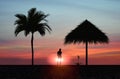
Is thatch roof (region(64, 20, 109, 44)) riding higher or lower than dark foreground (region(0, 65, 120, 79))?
higher

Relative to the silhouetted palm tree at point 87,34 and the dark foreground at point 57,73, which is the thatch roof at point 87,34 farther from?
the dark foreground at point 57,73

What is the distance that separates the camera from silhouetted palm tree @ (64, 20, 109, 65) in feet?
135

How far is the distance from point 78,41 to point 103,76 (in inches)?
235

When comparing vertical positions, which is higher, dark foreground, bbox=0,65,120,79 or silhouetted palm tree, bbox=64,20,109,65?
silhouetted palm tree, bbox=64,20,109,65

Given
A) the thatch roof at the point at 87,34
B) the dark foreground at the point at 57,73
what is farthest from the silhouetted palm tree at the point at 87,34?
the dark foreground at the point at 57,73

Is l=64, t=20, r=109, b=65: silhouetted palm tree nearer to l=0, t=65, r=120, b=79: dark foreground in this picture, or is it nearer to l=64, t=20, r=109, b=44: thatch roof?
l=64, t=20, r=109, b=44: thatch roof

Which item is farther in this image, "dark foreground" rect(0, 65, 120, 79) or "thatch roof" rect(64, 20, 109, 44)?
"thatch roof" rect(64, 20, 109, 44)

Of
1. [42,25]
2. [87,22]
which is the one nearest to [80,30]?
[87,22]

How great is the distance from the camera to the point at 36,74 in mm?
36250

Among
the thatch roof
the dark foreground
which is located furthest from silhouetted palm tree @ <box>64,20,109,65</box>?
the dark foreground

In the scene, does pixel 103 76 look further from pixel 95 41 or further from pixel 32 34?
pixel 32 34

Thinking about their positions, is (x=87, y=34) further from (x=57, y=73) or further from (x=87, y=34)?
(x=57, y=73)

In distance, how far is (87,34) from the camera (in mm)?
41250

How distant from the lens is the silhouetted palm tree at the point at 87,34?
135ft
